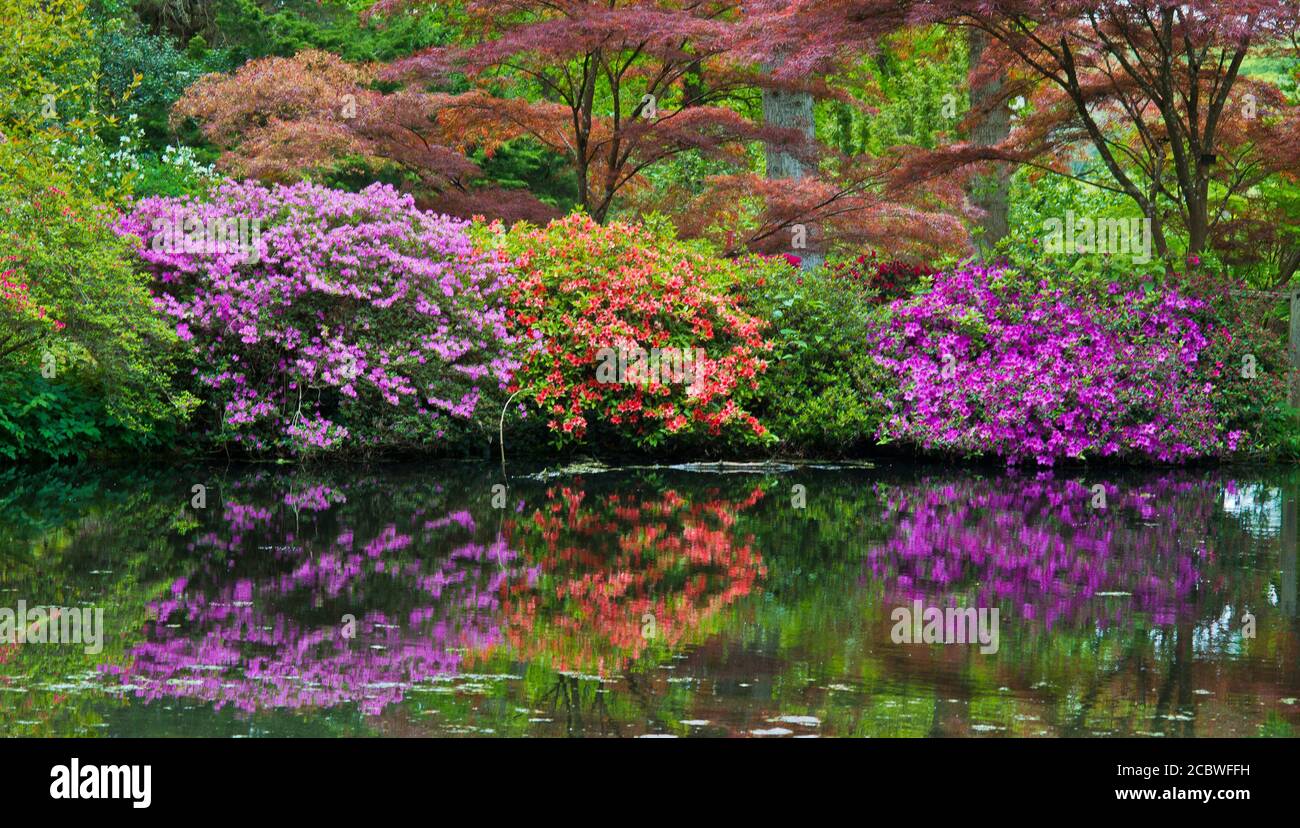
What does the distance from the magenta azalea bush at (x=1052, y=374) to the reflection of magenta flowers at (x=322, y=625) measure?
667cm

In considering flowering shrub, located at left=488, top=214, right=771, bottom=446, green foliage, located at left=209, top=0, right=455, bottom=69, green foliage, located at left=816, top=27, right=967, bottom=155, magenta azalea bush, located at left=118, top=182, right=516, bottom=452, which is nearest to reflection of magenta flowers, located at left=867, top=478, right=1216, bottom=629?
flowering shrub, located at left=488, top=214, right=771, bottom=446

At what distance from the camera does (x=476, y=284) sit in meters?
13.6

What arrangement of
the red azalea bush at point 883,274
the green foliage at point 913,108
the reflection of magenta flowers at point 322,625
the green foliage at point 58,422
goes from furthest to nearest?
the green foliage at point 913,108 < the red azalea bush at point 883,274 < the green foliage at point 58,422 < the reflection of magenta flowers at point 322,625

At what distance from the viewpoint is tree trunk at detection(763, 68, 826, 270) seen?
58.1 feet

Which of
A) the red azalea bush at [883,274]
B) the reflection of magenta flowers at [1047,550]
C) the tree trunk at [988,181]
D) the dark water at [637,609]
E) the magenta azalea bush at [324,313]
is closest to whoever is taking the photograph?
the dark water at [637,609]

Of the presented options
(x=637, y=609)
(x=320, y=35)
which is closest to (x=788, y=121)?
(x=320, y=35)

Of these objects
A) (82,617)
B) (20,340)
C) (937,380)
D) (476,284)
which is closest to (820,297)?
(937,380)

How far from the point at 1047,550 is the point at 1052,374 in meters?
5.32

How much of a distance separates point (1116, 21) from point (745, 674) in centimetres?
1010

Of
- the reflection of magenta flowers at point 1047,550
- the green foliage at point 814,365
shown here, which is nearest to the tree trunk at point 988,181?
the green foliage at point 814,365

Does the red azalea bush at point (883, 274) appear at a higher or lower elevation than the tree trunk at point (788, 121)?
lower

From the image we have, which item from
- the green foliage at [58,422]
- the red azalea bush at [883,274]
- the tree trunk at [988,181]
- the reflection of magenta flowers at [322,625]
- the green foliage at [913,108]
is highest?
the green foliage at [913,108]

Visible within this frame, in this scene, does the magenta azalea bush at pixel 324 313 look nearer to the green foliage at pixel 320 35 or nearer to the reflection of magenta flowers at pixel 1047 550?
the reflection of magenta flowers at pixel 1047 550

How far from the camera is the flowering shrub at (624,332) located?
13.5m
